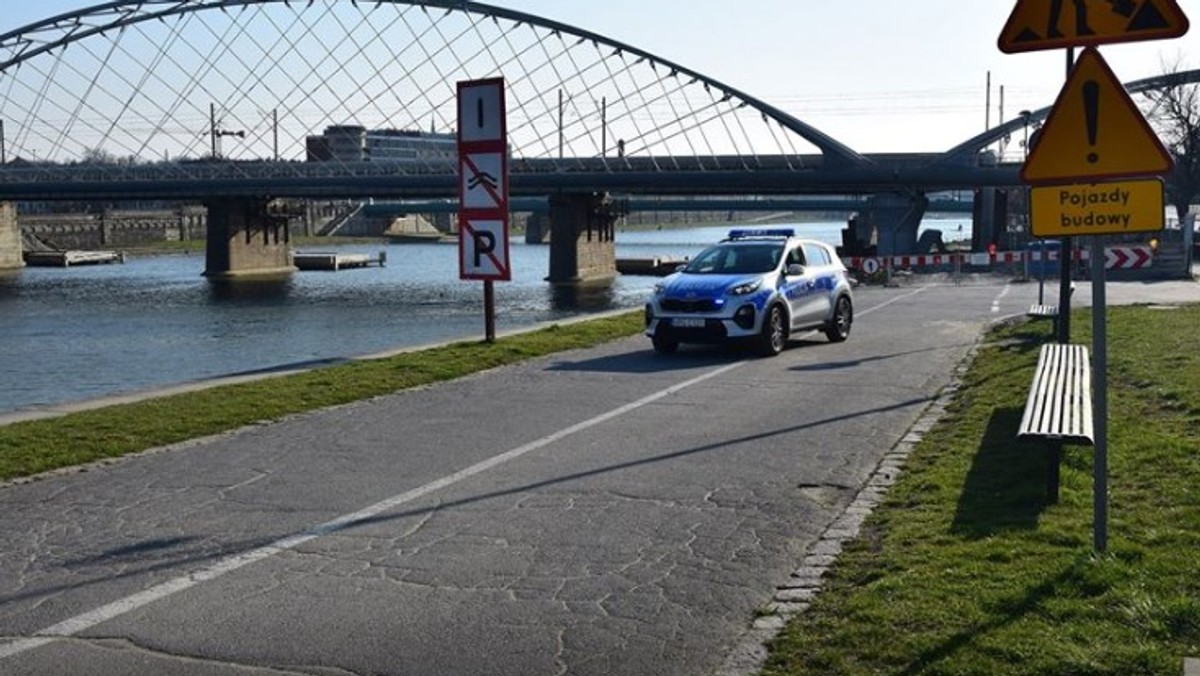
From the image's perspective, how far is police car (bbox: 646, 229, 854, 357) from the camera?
17.7 m

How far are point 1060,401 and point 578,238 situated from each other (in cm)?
6875

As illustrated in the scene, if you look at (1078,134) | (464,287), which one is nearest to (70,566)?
(1078,134)

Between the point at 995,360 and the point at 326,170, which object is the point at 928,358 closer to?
the point at 995,360

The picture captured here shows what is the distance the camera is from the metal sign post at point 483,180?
18.6 metres

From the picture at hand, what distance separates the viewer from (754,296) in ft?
58.4

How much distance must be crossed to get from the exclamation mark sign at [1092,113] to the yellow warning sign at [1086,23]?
0.70ft

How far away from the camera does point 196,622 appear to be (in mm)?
5828

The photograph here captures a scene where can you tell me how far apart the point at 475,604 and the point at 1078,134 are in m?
3.32

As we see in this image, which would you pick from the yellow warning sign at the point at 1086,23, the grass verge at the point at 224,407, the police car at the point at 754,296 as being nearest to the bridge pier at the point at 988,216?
the police car at the point at 754,296

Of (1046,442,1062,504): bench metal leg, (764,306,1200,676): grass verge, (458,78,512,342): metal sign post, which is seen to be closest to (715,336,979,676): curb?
(764,306,1200,676): grass verge

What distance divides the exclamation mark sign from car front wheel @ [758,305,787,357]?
11.7m

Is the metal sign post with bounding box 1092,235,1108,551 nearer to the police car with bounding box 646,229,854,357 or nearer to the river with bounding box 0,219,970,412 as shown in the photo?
the police car with bounding box 646,229,854,357

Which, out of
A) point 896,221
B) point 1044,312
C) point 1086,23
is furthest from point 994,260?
point 1086,23

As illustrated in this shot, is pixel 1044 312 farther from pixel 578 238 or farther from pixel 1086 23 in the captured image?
pixel 578 238
